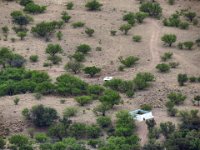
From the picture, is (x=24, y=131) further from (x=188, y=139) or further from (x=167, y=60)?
(x=167, y=60)

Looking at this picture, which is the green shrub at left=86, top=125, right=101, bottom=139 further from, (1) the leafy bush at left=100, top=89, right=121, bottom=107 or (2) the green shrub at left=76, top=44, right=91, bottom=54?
(2) the green shrub at left=76, top=44, right=91, bottom=54

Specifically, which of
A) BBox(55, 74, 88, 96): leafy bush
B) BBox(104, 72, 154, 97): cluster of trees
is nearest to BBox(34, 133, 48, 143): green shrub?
BBox(55, 74, 88, 96): leafy bush

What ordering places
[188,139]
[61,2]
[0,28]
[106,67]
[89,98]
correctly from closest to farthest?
[188,139] < [89,98] < [106,67] < [0,28] < [61,2]

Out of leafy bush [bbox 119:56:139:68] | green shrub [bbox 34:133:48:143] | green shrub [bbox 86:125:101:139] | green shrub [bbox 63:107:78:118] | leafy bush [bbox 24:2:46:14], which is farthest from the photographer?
leafy bush [bbox 24:2:46:14]

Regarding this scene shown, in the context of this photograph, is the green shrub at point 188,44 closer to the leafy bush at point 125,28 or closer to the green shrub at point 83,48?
the leafy bush at point 125,28

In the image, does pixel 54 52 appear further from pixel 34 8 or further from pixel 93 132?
pixel 93 132

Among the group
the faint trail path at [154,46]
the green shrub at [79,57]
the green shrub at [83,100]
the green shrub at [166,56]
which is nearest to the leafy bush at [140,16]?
the faint trail path at [154,46]

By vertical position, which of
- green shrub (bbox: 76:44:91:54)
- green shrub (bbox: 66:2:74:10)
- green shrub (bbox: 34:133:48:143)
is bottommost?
green shrub (bbox: 34:133:48:143)

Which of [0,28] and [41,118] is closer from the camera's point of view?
[41,118]

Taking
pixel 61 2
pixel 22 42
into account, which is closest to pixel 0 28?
pixel 22 42
